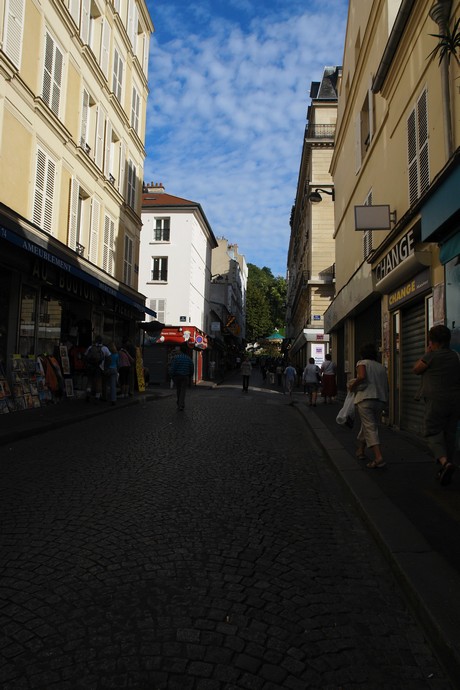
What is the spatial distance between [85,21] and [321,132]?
18.7 m

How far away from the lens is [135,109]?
21.0 m

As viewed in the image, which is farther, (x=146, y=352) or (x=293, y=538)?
(x=146, y=352)

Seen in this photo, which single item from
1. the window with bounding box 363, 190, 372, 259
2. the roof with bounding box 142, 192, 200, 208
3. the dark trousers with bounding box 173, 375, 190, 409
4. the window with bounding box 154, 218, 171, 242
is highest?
the roof with bounding box 142, 192, 200, 208

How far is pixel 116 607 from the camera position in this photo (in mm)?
2578

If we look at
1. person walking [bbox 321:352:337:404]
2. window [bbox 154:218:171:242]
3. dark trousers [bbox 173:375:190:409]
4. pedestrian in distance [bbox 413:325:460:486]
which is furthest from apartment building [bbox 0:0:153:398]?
window [bbox 154:218:171:242]

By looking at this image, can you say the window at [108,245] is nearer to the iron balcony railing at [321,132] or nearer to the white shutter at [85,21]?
the white shutter at [85,21]

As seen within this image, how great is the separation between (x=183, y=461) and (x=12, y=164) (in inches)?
335

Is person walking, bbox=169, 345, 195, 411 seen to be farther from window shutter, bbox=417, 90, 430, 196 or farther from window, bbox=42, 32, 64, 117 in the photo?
window, bbox=42, 32, 64, 117

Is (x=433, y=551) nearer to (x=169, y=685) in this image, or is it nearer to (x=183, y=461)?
(x=169, y=685)

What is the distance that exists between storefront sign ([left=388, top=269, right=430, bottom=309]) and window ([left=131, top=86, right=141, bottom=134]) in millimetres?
15430

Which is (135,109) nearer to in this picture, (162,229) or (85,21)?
(85,21)

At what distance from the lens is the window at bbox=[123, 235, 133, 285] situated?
20505mm

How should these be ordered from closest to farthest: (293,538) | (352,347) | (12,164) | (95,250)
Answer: (293,538) < (12,164) < (352,347) < (95,250)

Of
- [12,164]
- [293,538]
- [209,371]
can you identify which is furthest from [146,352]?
[293,538]
